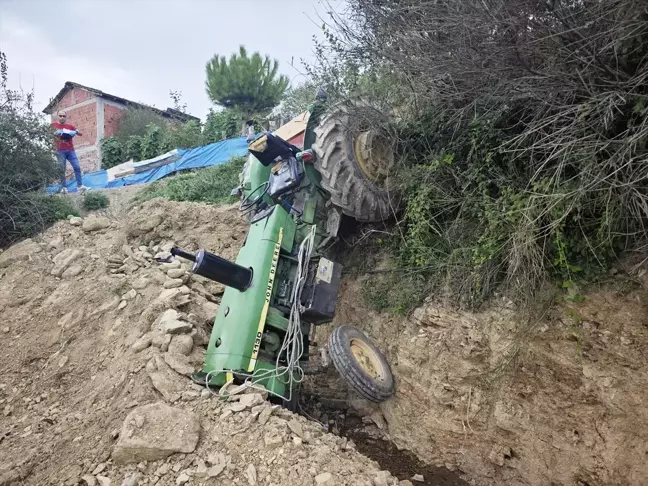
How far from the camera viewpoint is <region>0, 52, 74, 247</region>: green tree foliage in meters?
6.50

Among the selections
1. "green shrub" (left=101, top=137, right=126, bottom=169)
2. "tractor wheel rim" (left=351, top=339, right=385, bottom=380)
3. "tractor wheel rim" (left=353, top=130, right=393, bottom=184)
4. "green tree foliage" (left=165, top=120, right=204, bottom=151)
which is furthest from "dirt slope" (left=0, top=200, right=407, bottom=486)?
"green shrub" (left=101, top=137, right=126, bottom=169)

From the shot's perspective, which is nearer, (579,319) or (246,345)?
(579,319)

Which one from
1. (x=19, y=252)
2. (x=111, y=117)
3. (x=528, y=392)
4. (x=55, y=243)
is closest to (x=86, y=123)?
(x=111, y=117)

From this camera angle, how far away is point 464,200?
3.68 meters

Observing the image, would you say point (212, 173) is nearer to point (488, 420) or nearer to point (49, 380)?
point (49, 380)

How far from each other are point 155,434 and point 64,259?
368 cm

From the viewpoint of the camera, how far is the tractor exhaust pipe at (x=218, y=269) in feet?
11.4

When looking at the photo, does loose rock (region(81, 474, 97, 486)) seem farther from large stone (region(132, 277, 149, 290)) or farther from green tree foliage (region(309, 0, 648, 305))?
green tree foliage (region(309, 0, 648, 305))

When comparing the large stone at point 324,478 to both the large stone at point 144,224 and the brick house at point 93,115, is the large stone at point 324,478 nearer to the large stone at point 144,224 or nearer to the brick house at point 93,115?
the large stone at point 144,224

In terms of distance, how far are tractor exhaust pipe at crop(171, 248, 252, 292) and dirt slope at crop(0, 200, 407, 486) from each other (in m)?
0.77

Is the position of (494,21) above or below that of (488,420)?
above

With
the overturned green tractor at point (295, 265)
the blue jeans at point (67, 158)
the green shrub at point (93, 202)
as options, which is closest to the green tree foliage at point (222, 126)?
the blue jeans at point (67, 158)

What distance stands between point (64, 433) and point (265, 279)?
5.78ft

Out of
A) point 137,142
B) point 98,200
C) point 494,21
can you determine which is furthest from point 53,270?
point 137,142
